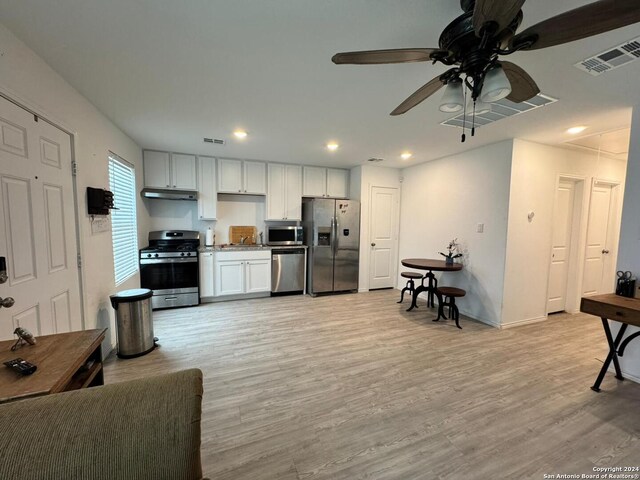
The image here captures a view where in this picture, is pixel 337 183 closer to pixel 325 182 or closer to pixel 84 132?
pixel 325 182

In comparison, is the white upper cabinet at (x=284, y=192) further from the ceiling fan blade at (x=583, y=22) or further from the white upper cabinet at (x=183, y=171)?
the ceiling fan blade at (x=583, y=22)

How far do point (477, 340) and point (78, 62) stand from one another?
4485 millimetres

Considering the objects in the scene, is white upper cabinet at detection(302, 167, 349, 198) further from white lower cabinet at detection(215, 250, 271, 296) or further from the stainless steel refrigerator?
white lower cabinet at detection(215, 250, 271, 296)

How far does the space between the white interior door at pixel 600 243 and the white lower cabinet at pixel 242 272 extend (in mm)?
5108

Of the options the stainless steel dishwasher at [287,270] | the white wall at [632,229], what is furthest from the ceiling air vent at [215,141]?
the white wall at [632,229]

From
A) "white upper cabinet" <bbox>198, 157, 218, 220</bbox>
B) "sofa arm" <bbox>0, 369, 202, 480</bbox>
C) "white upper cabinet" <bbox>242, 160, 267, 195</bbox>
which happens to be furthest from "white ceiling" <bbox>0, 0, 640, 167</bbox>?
"sofa arm" <bbox>0, 369, 202, 480</bbox>

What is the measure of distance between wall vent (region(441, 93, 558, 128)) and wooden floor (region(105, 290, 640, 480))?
94.0 inches

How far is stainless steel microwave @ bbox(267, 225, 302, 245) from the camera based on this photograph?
4969 millimetres

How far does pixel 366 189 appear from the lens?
511 cm

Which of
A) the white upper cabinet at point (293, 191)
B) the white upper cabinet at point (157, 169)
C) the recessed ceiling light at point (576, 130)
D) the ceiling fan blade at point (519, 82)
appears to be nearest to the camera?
the ceiling fan blade at point (519, 82)

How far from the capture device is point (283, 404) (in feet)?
6.65

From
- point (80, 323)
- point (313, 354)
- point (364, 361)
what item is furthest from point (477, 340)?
point (80, 323)

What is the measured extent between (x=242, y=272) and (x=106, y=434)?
13.0ft

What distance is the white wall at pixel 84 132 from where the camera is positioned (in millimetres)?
1596
